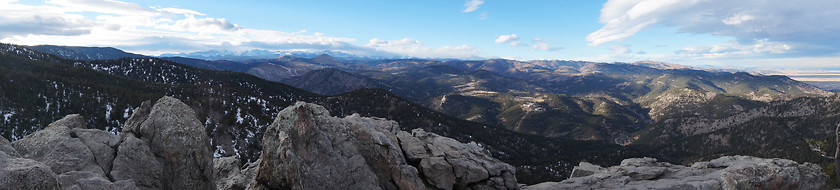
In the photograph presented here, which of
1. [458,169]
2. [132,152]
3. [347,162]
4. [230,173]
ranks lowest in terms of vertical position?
[230,173]

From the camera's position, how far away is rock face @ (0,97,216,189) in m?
17.1

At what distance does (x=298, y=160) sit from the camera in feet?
65.3

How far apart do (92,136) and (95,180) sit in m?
7.41

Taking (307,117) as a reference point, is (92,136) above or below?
below

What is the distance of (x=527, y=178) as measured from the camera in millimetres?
120375

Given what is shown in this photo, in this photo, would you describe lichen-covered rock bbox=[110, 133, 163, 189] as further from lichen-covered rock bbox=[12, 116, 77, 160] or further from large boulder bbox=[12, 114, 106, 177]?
lichen-covered rock bbox=[12, 116, 77, 160]

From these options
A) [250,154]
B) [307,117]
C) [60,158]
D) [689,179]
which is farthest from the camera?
[250,154]

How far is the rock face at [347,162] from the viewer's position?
2022 centimetres

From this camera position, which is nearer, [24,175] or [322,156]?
[24,175]

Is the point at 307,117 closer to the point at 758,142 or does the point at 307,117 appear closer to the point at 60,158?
the point at 60,158

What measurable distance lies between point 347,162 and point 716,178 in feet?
88.9

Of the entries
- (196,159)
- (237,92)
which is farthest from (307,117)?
(237,92)

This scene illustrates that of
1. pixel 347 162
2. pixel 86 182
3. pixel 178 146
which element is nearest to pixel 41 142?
pixel 178 146

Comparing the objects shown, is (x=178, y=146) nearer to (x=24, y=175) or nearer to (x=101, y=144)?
(x=101, y=144)
